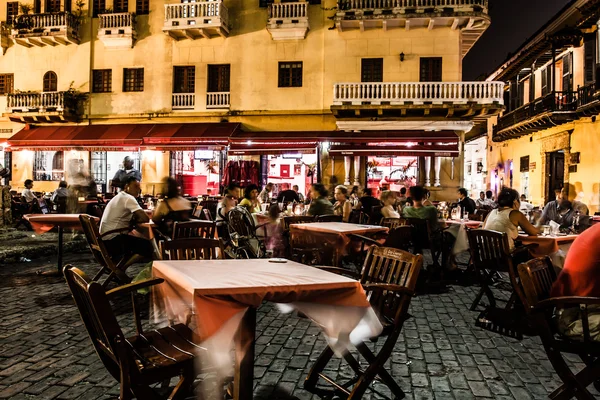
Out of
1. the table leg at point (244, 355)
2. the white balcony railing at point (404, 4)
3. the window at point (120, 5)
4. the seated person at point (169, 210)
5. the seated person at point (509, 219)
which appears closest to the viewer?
the table leg at point (244, 355)

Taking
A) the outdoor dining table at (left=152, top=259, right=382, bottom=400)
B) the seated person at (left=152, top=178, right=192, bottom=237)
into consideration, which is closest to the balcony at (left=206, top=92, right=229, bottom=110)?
the seated person at (left=152, top=178, right=192, bottom=237)

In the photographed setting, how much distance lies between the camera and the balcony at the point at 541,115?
59.1ft

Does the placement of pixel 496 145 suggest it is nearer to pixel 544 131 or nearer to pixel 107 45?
pixel 544 131

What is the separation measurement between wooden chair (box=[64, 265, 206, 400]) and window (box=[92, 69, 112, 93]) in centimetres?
1902

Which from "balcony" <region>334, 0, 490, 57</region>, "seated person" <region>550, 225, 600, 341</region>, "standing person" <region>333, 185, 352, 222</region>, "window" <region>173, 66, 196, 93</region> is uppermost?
"balcony" <region>334, 0, 490, 57</region>

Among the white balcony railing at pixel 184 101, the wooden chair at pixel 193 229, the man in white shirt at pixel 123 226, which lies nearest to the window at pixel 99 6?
the white balcony railing at pixel 184 101

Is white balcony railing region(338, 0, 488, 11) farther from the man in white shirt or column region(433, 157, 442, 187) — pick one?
the man in white shirt

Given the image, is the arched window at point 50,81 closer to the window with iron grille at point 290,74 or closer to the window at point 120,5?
the window at point 120,5

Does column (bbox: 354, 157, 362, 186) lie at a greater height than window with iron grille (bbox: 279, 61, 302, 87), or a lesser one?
lesser

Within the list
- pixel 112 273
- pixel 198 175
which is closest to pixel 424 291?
pixel 112 273

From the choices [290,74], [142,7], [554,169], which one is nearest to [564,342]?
[290,74]

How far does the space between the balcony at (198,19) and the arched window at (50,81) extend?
5.75m

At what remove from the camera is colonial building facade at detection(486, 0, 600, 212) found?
16.6 m

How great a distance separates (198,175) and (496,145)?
770 inches
